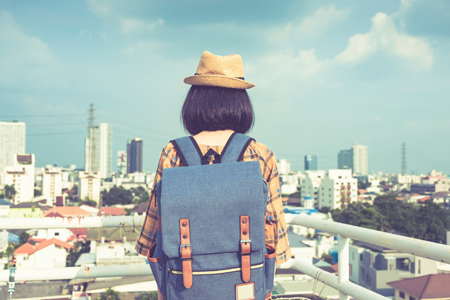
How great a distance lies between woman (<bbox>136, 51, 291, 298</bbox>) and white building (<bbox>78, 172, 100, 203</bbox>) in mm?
52305

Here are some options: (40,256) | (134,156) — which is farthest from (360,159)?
(40,256)

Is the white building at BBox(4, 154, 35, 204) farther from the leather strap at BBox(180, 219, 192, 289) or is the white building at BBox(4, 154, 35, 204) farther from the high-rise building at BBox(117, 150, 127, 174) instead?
the high-rise building at BBox(117, 150, 127, 174)

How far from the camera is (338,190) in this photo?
137 ft

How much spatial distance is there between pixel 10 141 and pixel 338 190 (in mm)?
68853

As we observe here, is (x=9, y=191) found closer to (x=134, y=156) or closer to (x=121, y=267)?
(x=121, y=267)

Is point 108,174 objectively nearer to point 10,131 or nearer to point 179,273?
point 10,131

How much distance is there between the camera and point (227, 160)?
96 cm

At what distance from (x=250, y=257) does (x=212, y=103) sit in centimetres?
41

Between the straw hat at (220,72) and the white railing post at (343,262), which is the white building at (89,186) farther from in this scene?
the straw hat at (220,72)

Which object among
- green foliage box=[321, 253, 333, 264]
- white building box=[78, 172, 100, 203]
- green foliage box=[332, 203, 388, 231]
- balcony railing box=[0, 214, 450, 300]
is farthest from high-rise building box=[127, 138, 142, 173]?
balcony railing box=[0, 214, 450, 300]

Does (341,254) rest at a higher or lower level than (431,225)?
higher

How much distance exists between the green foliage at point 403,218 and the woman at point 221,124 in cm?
2687

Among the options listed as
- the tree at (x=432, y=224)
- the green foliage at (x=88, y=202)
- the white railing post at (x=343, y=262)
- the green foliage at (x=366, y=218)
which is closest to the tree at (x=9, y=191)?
the green foliage at (x=88, y=202)

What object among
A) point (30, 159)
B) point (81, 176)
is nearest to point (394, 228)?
point (81, 176)
